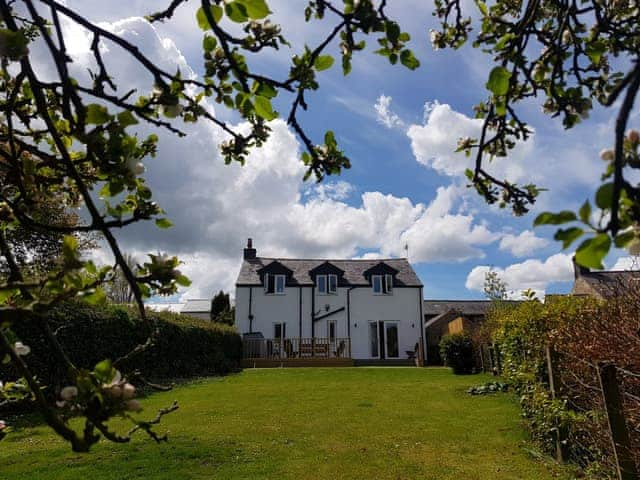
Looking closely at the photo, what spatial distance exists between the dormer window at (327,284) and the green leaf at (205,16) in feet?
89.7

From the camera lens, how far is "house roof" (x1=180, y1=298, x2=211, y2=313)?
50031 millimetres

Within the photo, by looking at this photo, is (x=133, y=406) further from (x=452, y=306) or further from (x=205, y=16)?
(x=452, y=306)

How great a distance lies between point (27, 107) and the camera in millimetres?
2670

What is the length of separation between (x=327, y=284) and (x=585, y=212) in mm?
28072

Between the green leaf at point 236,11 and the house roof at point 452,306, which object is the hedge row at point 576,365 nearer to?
the green leaf at point 236,11

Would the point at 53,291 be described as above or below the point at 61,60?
below

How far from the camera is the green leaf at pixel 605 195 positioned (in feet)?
2.88

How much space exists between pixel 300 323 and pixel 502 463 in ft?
74.0

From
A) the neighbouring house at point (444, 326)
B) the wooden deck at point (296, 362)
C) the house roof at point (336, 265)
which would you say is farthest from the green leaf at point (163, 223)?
the house roof at point (336, 265)

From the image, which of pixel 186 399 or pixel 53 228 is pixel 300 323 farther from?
pixel 53 228

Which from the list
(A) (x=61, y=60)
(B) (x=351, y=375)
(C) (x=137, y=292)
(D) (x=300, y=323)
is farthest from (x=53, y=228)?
(D) (x=300, y=323)

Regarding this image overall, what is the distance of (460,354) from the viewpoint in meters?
17.6

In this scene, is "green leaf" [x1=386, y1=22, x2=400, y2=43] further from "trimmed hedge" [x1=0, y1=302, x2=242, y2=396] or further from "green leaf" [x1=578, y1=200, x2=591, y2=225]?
"trimmed hedge" [x1=0, y1=302, x2=242, y2=396]

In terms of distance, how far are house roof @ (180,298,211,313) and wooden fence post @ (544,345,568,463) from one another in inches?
1817
